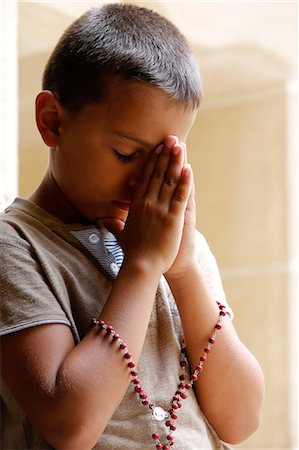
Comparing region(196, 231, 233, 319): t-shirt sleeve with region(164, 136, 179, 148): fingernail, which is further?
region(196, 231, 233, 319): t-shirt sleeve

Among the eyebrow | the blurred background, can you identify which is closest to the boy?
the eyebrow

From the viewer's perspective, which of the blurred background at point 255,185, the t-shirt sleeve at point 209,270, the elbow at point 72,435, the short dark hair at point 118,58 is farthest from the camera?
the blurred background at point 255,185

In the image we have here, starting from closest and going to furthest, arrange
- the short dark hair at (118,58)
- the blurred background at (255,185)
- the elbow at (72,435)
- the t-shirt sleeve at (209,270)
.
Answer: the elbow at (72,435)
the short dark hair at (118,58)
the t-shirt sleeve at (209,270)
the blurred background at (255,185)

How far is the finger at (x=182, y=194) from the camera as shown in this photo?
0.84 metres

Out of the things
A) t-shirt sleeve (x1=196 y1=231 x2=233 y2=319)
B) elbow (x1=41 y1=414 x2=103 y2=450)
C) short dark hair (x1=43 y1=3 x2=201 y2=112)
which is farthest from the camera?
t-shirt sleeve (x1=196 y1=231 x2=233 y2=319)

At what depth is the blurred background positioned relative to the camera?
2.00 meters

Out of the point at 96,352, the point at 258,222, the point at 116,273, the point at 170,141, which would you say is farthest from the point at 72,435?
the point at 258,222

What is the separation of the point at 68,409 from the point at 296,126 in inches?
57.5

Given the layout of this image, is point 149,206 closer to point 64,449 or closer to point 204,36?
point 64,449

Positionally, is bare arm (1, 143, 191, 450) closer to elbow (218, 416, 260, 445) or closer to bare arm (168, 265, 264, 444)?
bare arm (168, 265, 264, 444)

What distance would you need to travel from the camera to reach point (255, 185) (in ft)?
6.95

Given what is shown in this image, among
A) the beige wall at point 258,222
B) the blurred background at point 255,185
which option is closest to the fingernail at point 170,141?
the blurred background at point 255,185

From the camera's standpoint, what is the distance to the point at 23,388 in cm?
77

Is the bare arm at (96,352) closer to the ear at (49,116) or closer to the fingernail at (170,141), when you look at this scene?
the fingernail at (170,141)
